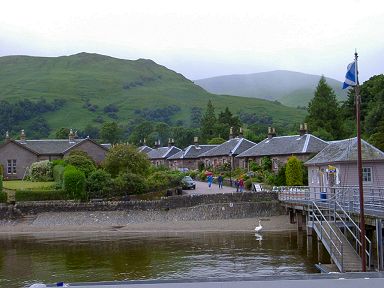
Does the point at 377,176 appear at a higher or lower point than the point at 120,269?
higher

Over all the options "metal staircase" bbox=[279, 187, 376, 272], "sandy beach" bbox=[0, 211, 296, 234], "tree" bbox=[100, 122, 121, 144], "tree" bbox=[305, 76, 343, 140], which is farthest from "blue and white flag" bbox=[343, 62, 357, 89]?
"tree" bbox=[100, 122, 121, 144]

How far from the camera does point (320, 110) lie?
94.6 meters

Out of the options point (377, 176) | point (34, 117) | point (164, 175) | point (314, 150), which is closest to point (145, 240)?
point (377, 176)

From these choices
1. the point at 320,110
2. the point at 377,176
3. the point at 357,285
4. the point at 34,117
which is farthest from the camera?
the point at 34,117

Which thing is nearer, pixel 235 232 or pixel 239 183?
pixel 235 232

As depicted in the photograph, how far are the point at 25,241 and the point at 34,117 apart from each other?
162 m

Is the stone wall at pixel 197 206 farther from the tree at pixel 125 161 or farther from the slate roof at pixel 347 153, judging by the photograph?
the tree at pixel 125 161

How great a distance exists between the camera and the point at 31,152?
230ft

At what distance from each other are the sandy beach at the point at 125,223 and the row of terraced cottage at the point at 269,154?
20.3 ft

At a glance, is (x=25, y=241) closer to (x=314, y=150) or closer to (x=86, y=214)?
(x=86, y=214)

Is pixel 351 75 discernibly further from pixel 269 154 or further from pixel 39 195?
pixel 269 154

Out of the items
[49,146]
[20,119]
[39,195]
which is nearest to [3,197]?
[39,195]

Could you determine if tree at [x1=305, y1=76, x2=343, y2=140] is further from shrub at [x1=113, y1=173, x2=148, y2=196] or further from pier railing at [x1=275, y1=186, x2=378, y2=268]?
pier railing at [x1=275, y1=186, x2=378, y2=268]

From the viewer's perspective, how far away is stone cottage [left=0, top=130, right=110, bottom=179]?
69125 mm
